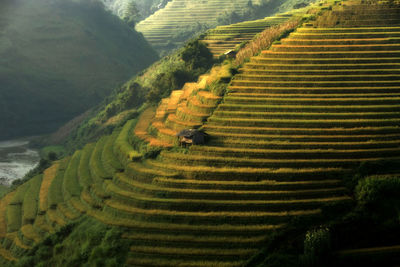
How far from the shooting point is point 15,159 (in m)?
69.5

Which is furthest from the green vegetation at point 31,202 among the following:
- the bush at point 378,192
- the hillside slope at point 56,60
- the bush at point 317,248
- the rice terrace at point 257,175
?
the hillside slope at point 56,60

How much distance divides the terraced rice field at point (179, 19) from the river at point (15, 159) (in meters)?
58.0

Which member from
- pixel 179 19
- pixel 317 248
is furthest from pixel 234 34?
pixel 179 19

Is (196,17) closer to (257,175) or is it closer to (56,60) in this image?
(56,60)

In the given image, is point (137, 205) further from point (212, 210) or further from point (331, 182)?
point (331, 182)

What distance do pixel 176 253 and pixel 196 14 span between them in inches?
4427

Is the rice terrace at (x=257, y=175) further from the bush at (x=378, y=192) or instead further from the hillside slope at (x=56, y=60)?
the hillside slope at (x=56, y=60)

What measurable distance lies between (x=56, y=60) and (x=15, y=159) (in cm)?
3585

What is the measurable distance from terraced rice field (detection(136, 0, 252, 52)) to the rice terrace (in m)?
78.2

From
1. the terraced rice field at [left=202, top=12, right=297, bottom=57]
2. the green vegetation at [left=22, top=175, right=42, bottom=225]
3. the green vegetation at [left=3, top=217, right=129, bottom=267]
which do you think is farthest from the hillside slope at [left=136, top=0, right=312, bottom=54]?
the green vegetation at [left=3, top=217, right=129, bottom=267]

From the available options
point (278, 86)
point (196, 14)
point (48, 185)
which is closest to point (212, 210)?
point (278, 86)

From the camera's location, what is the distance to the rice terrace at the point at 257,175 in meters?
26.2

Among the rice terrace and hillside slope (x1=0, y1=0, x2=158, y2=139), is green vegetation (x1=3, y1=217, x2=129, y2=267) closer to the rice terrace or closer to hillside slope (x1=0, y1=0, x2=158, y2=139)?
the rice terrace

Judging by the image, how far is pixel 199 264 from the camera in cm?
2530
